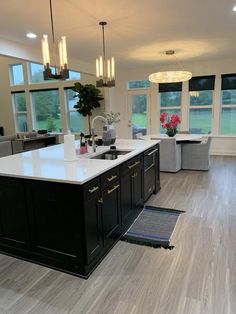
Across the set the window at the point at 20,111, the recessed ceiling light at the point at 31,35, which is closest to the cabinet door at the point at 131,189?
the recessed ceiling light at the point at 31,35

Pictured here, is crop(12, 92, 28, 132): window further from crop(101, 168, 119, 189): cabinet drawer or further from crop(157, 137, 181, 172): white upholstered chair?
crop(101, 168, 119, 189): cabinet drawer

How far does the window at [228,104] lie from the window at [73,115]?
4.90m

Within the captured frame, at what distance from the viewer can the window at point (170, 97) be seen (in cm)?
781

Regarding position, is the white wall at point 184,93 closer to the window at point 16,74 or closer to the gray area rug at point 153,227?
the window at point 16,74

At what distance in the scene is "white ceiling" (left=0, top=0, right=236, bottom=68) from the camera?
10.3ft

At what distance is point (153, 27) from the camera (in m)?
3.97

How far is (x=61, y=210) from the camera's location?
2180mm

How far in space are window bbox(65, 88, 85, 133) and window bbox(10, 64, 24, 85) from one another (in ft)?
7.07

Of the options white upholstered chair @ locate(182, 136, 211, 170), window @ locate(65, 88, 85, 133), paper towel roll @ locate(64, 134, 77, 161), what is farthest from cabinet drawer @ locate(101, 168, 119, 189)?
window @ locate(65, 88, 85, 133)

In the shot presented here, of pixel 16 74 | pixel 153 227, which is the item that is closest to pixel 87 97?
pixel 16 74

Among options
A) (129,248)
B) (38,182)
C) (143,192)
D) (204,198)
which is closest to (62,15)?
(38,182)

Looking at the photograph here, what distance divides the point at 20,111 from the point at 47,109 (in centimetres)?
135

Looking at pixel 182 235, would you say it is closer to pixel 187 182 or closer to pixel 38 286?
pixel 38 286

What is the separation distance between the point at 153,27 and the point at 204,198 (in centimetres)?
296
